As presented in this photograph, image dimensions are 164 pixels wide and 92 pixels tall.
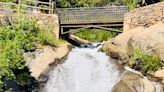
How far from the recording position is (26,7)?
33.1 m

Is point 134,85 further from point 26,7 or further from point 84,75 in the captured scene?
point 26,7

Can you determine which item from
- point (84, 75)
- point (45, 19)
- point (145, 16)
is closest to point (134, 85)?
point (84, 75)

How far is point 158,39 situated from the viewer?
88.0 feet

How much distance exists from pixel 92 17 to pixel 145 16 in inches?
185

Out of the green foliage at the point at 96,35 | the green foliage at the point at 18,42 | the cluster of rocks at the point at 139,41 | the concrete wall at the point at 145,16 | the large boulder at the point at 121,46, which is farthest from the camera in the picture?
the green foliage at the point at 96,35

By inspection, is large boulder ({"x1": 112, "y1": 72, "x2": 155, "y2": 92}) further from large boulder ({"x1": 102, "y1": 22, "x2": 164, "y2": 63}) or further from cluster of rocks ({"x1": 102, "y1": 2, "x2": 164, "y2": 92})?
large boulder ({"x1": 102, "y1": 22, "x2": 164, "y2": 63})

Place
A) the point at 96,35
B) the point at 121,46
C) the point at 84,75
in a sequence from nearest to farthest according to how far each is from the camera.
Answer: the point at 84,75 < the point at 121,46 < the point at 96,35

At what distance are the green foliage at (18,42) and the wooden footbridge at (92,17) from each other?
3202 mm

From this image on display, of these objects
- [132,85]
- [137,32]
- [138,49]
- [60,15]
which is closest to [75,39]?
[60,15]

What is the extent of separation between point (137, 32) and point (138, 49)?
2.98 metres

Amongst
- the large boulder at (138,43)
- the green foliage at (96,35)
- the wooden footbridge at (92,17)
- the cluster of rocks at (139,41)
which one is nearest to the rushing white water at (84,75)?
the large boulder at (138,43)

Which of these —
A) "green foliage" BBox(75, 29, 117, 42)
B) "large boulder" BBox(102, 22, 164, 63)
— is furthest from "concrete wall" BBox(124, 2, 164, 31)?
"green foliage" BBox(75, 29, 117, 42)

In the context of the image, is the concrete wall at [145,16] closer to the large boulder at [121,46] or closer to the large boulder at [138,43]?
the large boulder at [121,46]

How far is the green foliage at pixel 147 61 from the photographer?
83.3ft
